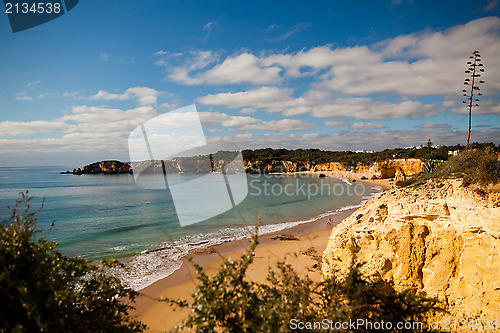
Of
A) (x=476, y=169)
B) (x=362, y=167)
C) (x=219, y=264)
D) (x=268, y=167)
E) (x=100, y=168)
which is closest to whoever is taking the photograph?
(x=476, y=169)

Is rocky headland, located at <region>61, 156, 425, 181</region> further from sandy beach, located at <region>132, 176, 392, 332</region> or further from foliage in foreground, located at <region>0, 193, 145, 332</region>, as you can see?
foliage in foreground, located at <region>0, 193, 145, 332</region>

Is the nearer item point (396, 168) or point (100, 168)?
point (396, 168)

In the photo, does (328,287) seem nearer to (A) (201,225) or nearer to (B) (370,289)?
(B) (370,289)

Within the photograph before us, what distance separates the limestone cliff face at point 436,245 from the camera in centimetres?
472

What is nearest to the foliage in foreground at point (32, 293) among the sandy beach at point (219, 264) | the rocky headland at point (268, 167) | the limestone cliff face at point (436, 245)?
the sandy beach at point (219, 264)

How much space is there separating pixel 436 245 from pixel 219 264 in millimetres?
9970

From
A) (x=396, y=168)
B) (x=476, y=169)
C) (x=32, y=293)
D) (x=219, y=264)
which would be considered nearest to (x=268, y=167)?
(x=396, y=168)

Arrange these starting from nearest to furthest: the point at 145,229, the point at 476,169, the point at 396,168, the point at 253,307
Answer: the point at 253,307
the point at 476,169
the point at 145,229
the point at 396,168

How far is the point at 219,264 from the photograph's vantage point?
12.9 meters

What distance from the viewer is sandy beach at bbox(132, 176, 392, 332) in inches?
317

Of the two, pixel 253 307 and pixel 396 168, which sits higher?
pixel 253 307

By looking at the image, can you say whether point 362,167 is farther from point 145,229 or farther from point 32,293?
point 32,293

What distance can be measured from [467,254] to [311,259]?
310 inches

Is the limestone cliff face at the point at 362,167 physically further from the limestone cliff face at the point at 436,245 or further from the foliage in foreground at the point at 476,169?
the limestone cliff face at the point at 436,245
